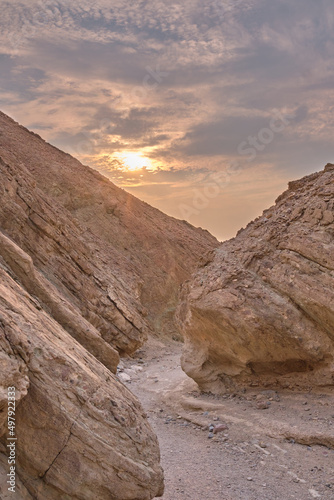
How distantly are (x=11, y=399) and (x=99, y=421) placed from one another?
1.36m

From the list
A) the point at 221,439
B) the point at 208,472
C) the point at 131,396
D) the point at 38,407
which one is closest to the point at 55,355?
the point at 38,407

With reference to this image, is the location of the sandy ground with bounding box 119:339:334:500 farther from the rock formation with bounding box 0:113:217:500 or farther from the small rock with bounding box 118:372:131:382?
the small rock with bounding box 118:372:131:382

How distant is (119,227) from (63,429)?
92.2 ft

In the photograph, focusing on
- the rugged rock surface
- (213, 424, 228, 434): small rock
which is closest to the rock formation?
(213, 424, 228, 434): small rock

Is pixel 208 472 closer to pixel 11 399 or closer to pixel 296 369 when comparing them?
pixel 296 369

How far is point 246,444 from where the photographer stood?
378 inches

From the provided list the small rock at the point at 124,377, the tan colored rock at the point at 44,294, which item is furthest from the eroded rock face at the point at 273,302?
the tan colored rock at the point at 44,294

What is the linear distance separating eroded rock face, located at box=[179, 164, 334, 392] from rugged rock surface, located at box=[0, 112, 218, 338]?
1382 cm

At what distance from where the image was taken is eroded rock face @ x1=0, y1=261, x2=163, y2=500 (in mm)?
5004

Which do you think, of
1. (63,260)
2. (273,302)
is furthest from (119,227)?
(273,302)

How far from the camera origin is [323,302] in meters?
10.4

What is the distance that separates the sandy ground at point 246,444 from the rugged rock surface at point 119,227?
1480 cm

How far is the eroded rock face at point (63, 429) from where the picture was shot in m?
5.00

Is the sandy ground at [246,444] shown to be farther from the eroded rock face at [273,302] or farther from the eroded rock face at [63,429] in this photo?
the eroded rock face at [63,429]
